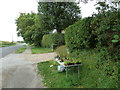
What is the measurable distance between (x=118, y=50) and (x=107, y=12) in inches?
56.9

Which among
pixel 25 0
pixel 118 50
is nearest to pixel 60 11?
pixel 25 0

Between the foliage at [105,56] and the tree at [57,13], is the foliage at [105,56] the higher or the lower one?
the lower one

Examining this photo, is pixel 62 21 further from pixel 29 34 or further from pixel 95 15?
pixel 29 34

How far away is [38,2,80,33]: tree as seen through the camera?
12.3 metres

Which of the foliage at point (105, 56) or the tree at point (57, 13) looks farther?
the tree at point (57, 13)

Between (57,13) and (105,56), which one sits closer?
(105,56)

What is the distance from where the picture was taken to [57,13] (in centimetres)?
1255

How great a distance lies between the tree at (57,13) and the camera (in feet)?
40.4

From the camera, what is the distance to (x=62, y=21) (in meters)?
12.7

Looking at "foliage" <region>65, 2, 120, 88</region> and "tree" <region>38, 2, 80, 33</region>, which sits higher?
"tree" <region>38, 2, 80, 33</region>

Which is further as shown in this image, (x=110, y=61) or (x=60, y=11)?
(x=60, y=11)

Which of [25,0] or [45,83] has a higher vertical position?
[25,0]

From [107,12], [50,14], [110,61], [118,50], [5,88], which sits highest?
[50,14]

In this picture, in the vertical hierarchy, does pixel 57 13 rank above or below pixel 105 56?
above
